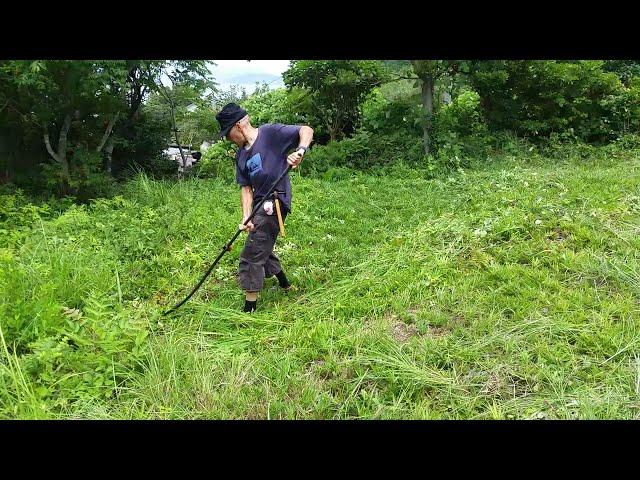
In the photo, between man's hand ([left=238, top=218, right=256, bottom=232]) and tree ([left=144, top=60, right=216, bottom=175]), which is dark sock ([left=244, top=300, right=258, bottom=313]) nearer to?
man's hand ([left=238, top=218, right=256, bottom=232])

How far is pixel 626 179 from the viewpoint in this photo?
19.0 ft

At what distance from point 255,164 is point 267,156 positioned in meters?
0.11

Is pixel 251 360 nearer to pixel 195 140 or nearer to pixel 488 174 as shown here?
pixel 488 174

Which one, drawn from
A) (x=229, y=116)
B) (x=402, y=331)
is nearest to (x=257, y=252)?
(x=229, y=116)

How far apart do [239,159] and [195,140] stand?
25.3 ft

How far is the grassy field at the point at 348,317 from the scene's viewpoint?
253 cm

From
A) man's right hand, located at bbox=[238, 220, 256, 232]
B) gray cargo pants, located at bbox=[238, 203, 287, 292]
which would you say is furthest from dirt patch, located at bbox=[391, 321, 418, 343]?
man's right hand, located at bbox=[238, 220, 256, 232]

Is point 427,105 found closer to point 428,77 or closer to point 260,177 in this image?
point 428,77

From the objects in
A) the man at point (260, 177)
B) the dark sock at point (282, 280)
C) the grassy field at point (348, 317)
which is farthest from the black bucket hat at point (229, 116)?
the grassy field at point (348, 317)

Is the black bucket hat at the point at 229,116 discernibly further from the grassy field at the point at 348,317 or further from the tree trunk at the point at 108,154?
the tree trunk at the point at 108,154

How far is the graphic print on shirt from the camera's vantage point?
3.53 metres

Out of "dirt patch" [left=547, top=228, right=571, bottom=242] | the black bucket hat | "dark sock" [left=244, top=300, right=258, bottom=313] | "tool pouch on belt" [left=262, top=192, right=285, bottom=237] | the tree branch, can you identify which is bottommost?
"dark sock" [left=244, top=300, right=258, bottom=313]
